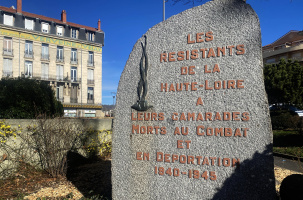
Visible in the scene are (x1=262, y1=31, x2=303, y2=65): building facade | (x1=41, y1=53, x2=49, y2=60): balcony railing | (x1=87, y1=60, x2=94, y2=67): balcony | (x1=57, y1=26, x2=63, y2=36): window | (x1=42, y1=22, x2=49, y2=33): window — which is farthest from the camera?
(x1=262, y1=31, x2=303, y2=65): building facade

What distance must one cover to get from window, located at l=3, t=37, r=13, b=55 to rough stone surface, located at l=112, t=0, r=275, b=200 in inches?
1292

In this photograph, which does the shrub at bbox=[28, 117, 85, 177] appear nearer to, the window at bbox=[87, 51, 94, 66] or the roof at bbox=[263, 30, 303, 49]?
the window at bbox=[87, 51, 94, 66]

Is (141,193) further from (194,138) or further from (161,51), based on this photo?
(161,51)

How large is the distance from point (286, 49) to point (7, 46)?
130ft

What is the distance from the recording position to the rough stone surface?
320 centimetres

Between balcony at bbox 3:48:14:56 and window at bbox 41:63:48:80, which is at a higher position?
balcony at bbox 3:48:14:56

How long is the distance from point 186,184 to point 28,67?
34309mm

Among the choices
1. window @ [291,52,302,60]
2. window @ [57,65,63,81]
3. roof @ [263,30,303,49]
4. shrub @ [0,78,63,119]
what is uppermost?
roof @ [263,30,303,49]

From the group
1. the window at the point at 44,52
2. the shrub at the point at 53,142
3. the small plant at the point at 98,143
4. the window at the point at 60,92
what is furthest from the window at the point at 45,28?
the shrub at the point at 53,142

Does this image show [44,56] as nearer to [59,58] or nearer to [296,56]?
[59,58]

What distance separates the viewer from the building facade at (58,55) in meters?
31.7

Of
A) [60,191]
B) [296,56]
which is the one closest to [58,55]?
[60,191]

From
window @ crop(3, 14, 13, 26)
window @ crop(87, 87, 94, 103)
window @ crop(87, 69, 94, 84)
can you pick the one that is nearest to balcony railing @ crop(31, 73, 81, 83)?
window @ crop(87, 69, 94, 84)

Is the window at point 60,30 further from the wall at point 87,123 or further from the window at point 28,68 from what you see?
the wall at point 87,123
